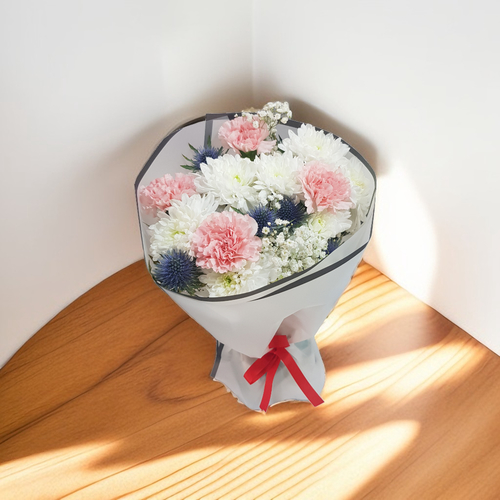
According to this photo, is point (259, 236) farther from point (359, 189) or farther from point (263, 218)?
point (359, 189)

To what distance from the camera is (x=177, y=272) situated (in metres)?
0.65

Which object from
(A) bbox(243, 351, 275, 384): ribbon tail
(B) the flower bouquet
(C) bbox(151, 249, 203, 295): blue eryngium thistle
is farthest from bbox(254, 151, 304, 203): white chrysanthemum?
(A) bbox(243, 351, 275, 384): ribbon tail

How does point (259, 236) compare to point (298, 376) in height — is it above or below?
above

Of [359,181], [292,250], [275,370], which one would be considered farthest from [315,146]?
[275,370]

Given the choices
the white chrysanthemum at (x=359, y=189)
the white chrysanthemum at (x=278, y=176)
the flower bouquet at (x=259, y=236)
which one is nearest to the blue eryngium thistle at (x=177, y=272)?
the flower bouquet at (x=259, y=236)

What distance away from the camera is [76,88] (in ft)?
2.41

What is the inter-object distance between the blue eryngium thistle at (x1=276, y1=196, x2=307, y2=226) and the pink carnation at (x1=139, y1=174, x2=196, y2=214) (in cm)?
12

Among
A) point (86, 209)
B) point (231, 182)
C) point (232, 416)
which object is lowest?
point (232, 416)

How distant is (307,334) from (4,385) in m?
0.46

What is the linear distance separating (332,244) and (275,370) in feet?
0.68

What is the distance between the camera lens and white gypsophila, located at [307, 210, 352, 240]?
0.70 m

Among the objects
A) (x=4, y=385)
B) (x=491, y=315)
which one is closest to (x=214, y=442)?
(x=4, y=385)

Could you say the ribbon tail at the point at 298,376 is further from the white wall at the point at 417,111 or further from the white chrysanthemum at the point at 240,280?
the white wall at the point at 417,111

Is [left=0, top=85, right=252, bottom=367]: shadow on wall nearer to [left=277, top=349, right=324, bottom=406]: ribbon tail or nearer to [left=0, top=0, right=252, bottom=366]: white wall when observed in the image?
[left=0, top=0, right=252, bottom=366]: white wall
